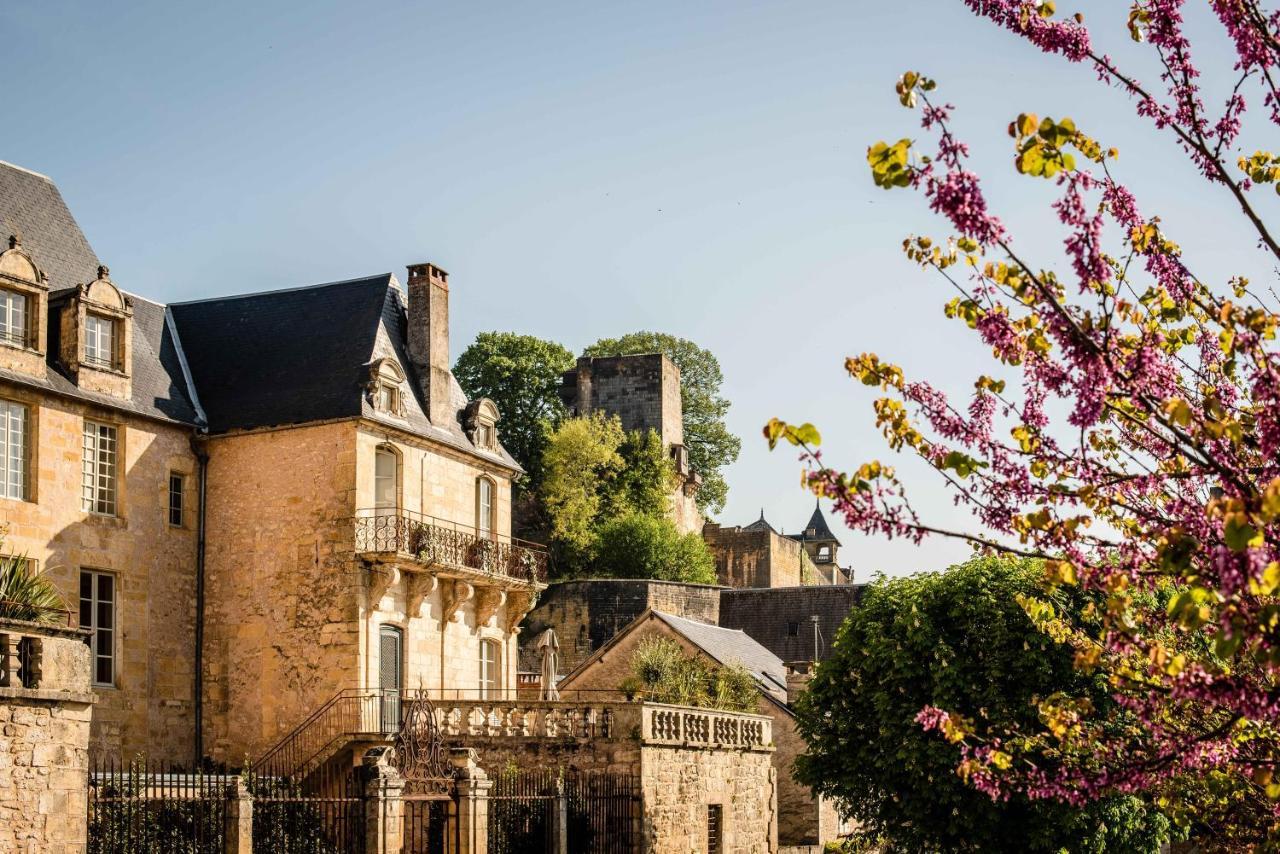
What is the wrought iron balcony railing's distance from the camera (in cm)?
2791

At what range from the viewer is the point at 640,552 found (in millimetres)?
53188

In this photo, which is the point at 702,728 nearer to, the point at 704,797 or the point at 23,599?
the point at 704,797

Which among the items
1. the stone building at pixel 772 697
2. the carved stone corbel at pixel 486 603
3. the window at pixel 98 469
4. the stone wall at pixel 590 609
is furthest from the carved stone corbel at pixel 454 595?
the stone wall at pixel 590 609

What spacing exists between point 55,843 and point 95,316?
12.4 meters

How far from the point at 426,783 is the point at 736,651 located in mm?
18989

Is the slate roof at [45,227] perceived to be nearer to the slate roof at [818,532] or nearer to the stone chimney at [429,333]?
the stone chimney at [429,333]

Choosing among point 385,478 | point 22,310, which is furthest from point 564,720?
point 22,310

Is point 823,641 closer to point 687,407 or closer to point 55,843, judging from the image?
point 687,407

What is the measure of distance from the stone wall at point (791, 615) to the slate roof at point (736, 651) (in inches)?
191

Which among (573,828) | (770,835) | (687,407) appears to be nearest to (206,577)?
(573,828)

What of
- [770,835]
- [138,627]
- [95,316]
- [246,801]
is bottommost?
[770,835]

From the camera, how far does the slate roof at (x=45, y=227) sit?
2675 centimetres

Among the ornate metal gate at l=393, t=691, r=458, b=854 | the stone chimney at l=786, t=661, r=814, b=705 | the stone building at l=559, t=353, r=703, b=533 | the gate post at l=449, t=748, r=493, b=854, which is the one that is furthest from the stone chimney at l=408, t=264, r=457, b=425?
the stone building at l=559, t=353, r=703, b=533

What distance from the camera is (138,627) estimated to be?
2688 centimetres
